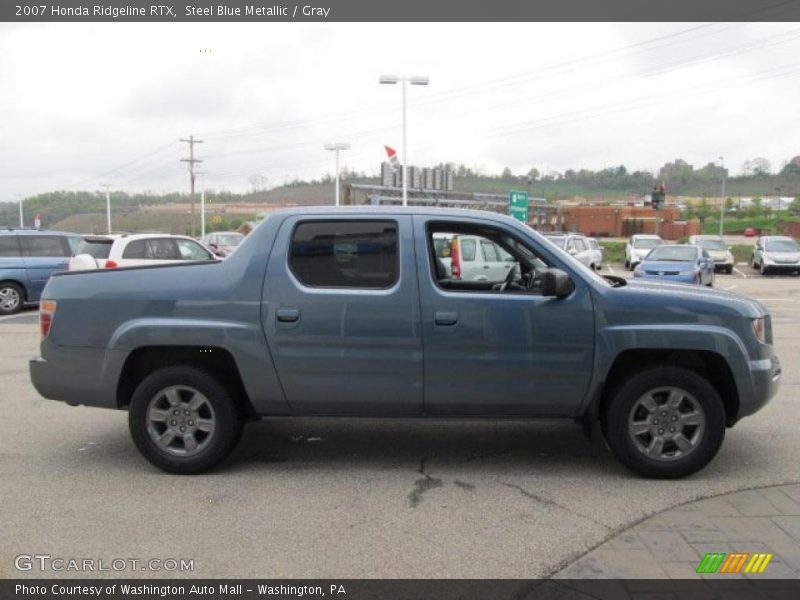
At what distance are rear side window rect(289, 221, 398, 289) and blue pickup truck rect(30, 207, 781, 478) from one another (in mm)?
10

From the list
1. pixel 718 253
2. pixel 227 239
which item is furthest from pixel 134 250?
pixel 718 253

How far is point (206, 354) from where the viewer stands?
5.20 meters

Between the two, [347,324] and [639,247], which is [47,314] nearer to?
[347,324]

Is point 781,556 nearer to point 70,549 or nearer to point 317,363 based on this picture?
point 317,363

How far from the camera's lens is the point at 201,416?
5.12m

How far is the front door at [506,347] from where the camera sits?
4.91 metres

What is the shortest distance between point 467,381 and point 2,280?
14167 millimetres

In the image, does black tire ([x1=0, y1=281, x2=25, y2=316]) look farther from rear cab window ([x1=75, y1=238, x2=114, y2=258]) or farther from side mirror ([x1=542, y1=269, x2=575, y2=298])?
side mirror ([x1=542, y1=269, x2=575, y2=298])

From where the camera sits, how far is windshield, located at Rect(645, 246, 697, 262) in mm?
20828

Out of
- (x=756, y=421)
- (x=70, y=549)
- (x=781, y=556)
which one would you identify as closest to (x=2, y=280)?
(x=70, y=549)

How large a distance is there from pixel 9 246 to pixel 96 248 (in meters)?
2.76

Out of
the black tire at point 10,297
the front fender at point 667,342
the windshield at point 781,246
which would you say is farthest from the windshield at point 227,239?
the front fender at point 667,342

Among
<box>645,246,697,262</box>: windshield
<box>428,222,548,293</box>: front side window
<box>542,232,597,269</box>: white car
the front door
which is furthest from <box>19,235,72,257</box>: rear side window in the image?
<box>542,232,597,269</box>: white car

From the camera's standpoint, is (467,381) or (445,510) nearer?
(445,510)
